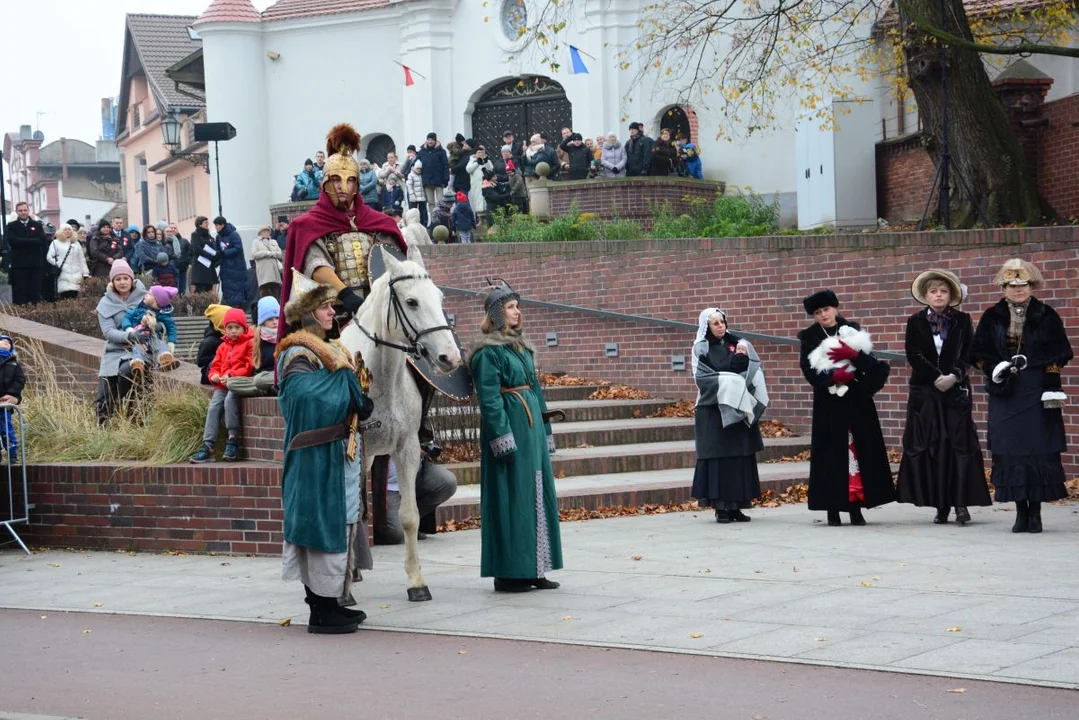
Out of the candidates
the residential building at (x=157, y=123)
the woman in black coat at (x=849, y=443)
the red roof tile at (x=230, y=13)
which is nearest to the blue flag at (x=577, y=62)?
the red roof tile at (x=230, y=13)

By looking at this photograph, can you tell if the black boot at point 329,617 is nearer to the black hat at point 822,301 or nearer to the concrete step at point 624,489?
the concrete step at point 624,489

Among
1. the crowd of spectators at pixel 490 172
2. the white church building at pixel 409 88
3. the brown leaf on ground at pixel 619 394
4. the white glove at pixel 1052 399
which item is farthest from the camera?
the white church building at pixel 409 88

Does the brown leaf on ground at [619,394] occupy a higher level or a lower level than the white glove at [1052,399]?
lower

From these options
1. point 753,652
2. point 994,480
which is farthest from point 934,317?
point 753,652

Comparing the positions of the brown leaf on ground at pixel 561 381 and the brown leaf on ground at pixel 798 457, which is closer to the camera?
the brown leaf on ground at pixel 798 457

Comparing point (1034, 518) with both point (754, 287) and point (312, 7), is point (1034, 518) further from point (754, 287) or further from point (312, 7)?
point (312, 7)

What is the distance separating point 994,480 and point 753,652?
509 centimetres

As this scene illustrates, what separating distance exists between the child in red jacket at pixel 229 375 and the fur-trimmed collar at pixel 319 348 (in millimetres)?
3698

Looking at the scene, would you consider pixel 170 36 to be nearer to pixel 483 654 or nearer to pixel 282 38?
pixel 282 38

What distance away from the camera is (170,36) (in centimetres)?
6297

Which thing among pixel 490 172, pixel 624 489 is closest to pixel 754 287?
pixel 624 489

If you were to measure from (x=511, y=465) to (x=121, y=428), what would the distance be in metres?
5.09

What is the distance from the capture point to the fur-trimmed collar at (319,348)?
28.6 feet

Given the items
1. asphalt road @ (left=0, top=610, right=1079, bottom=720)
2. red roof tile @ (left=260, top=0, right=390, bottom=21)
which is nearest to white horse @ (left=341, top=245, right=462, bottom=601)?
asphalt road @ (left=0, top=610, right=1079, bottom=720)
